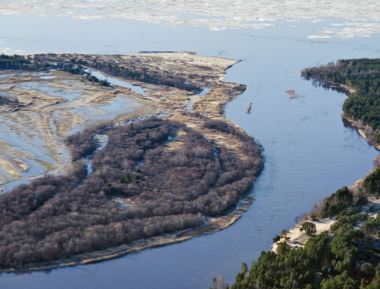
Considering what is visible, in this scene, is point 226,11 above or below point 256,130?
above

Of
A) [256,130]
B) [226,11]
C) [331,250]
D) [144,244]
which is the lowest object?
[144,244]

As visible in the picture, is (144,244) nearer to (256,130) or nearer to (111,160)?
(111,160)

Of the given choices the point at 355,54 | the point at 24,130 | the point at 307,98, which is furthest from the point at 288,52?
→ the point at 24,130

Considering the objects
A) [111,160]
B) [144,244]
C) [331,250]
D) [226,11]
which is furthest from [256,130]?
[226,11]

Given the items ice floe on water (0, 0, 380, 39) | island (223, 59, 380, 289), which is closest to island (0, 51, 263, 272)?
island (223, 59, 380, 289)

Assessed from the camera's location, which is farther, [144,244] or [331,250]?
[144,244]

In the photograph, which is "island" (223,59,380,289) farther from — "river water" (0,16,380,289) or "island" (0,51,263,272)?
"island" (0,51,263,272)

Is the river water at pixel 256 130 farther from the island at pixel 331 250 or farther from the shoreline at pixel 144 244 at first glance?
the island at pixel 331 250
